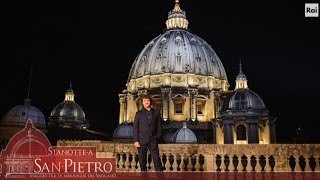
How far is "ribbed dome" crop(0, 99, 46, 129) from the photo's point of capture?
1567 inches

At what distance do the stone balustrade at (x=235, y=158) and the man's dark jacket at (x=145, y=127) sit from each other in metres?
3.13

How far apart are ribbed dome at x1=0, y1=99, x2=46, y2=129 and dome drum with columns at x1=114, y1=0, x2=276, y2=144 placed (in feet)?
74.1

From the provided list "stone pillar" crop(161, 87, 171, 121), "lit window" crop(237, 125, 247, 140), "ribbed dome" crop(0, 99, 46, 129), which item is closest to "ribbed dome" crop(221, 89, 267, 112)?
"lit window" crop(237, 125, 247, 140)

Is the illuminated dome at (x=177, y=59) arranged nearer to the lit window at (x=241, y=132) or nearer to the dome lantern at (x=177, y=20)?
the dome lantern at (x=177, y=20)

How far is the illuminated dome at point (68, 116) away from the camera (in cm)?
6944

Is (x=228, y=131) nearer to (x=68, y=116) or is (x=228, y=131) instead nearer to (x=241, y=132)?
(x=241, y=132)

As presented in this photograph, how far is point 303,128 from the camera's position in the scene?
205ft

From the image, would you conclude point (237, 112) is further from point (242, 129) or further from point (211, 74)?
point (211, 74)

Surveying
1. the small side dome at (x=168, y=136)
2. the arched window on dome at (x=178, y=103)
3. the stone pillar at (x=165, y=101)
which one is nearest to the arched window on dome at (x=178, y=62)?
the arched window on dome at (x=178, y=103)

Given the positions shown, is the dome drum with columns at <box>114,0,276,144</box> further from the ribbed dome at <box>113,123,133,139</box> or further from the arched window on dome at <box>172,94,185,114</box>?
the ribbed dome at <box>113,123,133,139</box>

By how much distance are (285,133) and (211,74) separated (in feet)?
58.4

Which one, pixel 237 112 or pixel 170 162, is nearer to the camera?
pixel 170 162

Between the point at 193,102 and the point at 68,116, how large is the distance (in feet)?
84.0

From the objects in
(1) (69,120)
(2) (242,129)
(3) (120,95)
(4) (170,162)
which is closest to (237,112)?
(2) (242,129)
